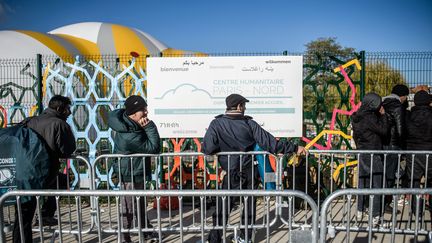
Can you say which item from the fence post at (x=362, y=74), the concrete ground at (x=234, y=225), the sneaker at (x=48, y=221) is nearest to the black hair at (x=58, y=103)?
the concrete ground at (x=234, y=225)

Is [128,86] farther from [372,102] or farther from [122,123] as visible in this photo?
[372,102]

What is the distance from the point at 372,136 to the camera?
507 centimetres

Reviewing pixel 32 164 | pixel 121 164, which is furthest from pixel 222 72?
pixel 32 164

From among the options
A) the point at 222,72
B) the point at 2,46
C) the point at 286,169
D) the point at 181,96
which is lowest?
the point at 286,169

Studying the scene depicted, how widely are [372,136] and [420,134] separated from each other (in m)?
0.89

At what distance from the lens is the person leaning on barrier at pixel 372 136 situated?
4.96 meters

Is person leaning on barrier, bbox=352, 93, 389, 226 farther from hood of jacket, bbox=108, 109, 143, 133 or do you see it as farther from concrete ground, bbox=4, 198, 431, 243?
hood of jacket, bbox=108, 109, 143, 133

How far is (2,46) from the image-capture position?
506 inches

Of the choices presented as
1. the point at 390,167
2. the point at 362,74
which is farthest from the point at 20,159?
the point at 362,74

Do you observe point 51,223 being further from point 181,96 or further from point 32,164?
point 181,96

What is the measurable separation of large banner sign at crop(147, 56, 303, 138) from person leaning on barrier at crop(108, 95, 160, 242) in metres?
1.92

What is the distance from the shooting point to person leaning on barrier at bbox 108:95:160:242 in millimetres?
4505

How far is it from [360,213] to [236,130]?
9.03 ft

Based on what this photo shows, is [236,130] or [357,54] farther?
[357,54]
